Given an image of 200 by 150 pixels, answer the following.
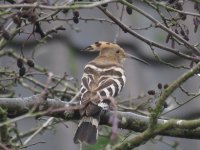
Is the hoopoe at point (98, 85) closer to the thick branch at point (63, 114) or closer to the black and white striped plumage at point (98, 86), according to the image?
the black and white striped plumage at point (98, 86)

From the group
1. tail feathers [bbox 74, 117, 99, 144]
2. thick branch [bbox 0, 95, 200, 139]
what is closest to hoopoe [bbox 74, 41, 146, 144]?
tail feathers [bbox 74, 117, 99, 144]

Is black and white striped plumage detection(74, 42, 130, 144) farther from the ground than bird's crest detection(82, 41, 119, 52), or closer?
closer

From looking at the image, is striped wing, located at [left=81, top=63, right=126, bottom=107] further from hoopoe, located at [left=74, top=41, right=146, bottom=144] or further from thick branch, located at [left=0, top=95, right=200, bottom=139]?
thick branch, located at [left=0, top=95, right=200, bottom=139]

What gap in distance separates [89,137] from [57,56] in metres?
1.35

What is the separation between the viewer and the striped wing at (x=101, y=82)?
362cm

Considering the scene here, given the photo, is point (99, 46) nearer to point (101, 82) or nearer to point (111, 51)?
point (111, 51)

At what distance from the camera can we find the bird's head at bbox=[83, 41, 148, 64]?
4.56 meters

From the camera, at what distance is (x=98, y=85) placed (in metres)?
3.79

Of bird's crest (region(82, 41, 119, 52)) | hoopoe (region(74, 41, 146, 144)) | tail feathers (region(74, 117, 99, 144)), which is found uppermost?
bird's crest (region(82, 41, 119, 52))

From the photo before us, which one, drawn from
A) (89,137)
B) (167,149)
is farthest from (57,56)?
(89,137)

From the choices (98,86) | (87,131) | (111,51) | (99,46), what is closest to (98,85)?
(98,86)

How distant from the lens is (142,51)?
481 cm

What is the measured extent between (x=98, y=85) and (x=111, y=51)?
3.34 feet

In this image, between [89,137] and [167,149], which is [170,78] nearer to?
[167,149]
